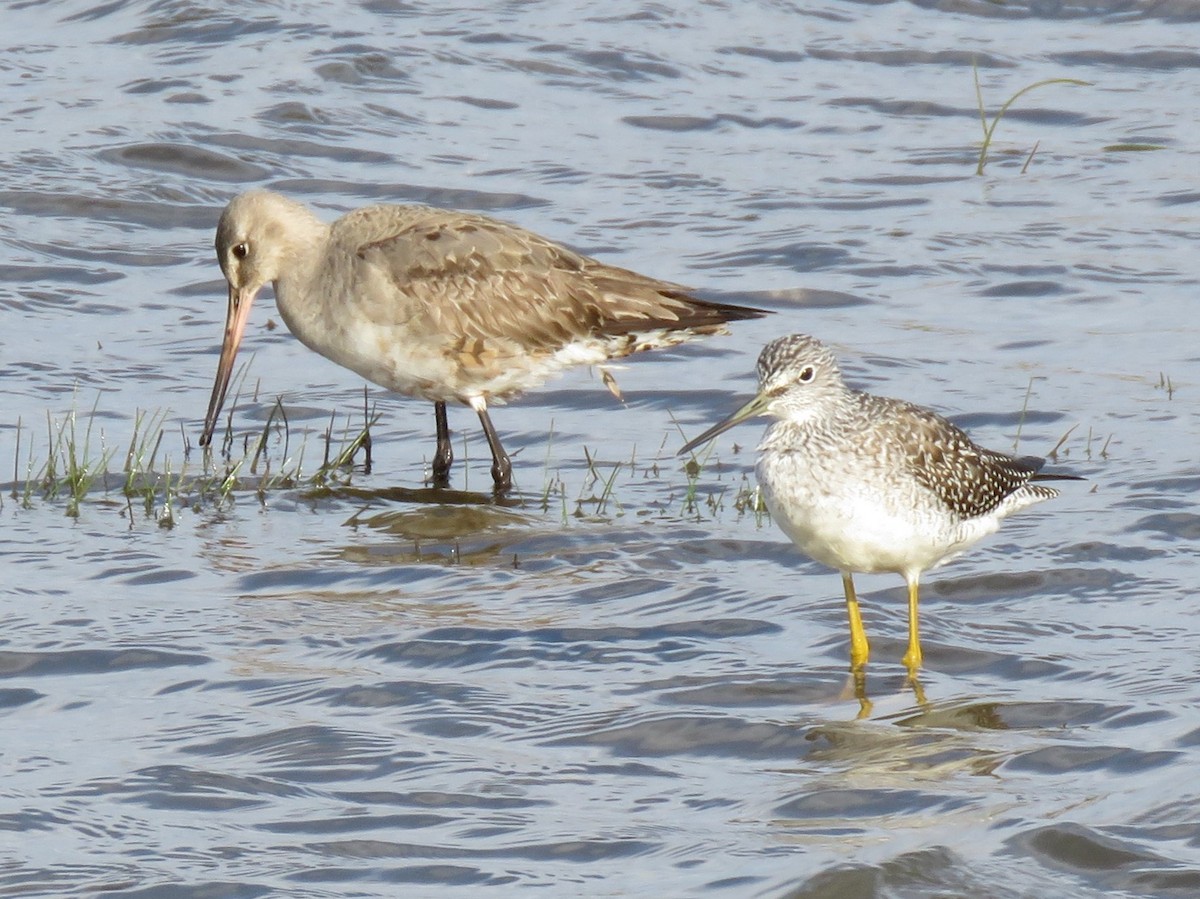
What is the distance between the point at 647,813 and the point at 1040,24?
41.5 feet

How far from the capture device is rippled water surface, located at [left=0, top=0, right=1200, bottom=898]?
534cm

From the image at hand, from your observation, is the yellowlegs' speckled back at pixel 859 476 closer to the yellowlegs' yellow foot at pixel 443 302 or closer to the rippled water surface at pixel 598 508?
the rippled water surface at pixel 598 508

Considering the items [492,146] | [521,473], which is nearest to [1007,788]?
[521,473]

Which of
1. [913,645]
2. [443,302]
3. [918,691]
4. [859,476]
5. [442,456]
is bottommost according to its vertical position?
[918,691]

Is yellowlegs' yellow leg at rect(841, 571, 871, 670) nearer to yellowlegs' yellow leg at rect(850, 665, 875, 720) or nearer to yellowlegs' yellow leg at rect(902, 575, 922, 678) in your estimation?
yellowlegs' yellow leg at rect(850, 665, 875, 720)

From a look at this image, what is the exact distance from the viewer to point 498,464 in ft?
28.7

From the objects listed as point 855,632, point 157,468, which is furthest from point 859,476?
point 157,468

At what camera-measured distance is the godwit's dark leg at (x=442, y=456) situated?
8.77 m

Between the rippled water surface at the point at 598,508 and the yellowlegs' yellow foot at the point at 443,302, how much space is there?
372mm

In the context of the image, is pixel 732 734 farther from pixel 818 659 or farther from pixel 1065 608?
pixel 1065 608

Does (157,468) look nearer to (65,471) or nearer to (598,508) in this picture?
(65,471)

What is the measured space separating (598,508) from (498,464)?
68 cm

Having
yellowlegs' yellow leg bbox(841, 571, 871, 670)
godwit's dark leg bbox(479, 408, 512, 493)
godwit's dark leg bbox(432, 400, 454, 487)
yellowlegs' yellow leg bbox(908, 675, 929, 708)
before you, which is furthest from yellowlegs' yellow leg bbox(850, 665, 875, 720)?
godwit's dark leg bbox(432, 400, 454, 487)

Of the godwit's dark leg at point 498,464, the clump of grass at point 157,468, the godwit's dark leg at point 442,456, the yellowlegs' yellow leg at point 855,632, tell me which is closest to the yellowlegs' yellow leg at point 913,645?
the yellowlegs' yellow leg at point 855,632
